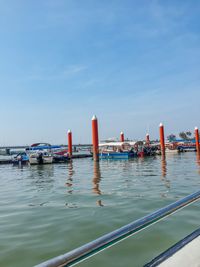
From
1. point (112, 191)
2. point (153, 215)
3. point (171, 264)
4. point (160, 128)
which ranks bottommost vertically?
point (112, 191)

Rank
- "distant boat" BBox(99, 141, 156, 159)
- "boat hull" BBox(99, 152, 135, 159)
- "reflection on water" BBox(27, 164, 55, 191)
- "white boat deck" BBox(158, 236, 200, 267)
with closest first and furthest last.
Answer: "white boat deck" BBox(158, 236, 200, 267)
"reflection on water" BBox(27, 164, 55, 191)
"boat hull" BBox(99, 152, 135, 159)
"distant boat" BBox(99, 141, 156, 159)

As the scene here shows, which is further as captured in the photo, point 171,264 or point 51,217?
point 51,217

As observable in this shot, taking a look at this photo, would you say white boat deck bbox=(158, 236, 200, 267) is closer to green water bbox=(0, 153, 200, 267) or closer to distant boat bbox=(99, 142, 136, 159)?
green water bbox=(0, 153, 200, 267)

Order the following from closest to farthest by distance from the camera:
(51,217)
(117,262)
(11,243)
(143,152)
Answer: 1. (117,262)
2. (11,243)
3. (51,217)
4. (143,152)

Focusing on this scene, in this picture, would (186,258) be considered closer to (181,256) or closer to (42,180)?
(181,256)

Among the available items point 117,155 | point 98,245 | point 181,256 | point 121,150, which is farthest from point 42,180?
point 121,150

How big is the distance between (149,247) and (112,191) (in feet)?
21.4

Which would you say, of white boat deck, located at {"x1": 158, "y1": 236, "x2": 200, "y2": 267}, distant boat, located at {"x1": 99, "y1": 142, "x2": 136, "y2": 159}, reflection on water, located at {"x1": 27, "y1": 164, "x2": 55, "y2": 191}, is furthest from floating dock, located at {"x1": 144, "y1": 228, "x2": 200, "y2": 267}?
distant boat, located at {"x1": 99, "y1": 142, "x2": 136, "y2": 159}

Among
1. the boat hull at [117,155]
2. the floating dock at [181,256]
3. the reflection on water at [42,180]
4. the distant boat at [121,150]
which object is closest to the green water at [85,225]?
the floating dock at [181,256]

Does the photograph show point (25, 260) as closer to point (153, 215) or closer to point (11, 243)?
point (11, 243)

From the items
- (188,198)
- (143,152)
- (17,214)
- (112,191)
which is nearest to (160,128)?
(143,152)

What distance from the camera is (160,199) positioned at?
30.1 ft

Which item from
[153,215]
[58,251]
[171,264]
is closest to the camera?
[171,264]

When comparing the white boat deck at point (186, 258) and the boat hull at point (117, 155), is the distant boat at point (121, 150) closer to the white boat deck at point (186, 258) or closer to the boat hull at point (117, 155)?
the boat hull at point (117, 155)
